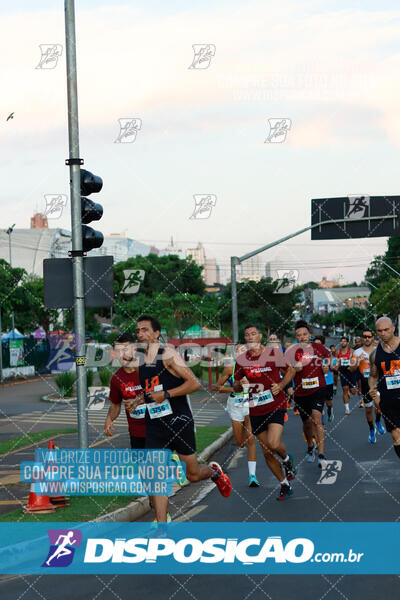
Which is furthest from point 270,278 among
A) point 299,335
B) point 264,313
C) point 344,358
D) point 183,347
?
point 299,335

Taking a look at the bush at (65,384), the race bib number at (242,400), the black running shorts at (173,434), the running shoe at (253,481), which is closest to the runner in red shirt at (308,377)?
the race bib number at (242,400)

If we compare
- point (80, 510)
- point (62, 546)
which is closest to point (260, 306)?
point (80, 510)

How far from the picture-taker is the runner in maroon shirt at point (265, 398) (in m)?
9.46

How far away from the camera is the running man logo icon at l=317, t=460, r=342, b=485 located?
1030 cm

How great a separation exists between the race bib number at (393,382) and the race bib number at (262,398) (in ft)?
4.34

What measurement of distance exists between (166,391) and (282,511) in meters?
2.04

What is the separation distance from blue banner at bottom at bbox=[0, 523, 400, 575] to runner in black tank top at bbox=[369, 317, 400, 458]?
5.74ft

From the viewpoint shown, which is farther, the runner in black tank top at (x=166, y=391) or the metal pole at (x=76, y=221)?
the metal pole at (x=76, y=221)

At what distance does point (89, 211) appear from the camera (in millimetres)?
9523

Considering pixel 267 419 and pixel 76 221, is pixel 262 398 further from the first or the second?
pixel 76 221

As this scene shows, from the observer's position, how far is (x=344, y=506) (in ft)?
28.0
